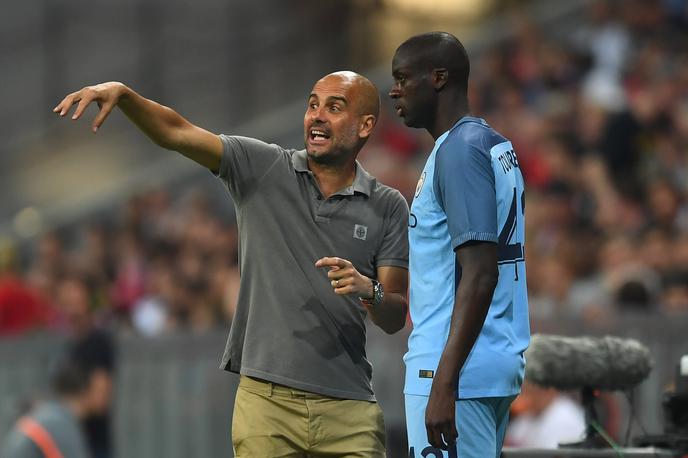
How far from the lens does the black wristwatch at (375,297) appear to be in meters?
5.26

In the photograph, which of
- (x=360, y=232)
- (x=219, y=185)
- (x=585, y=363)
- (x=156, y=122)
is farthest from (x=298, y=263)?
(x=219, y=185)

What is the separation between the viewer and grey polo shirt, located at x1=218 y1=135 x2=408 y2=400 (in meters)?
5.45

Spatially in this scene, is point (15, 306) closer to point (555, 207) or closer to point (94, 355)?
point (94, 355)

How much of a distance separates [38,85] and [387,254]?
14539mm

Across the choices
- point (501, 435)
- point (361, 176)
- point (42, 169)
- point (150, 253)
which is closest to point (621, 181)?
point (150, 253)

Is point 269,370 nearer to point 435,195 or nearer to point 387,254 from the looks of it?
point 387,254

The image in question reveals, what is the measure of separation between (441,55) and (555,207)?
793 cm

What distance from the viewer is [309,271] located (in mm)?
5508

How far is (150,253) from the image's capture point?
51.4 feet

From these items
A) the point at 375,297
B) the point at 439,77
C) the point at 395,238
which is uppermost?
the point at 439,77

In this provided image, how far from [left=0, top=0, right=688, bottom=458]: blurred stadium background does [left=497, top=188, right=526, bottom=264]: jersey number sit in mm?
1798

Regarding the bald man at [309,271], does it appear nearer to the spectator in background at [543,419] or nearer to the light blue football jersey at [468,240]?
the light blue football jersey at [468,240]

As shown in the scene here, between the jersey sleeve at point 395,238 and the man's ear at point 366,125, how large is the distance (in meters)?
0.30

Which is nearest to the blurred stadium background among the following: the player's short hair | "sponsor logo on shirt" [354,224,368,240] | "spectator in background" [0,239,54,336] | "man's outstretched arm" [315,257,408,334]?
A: "spectator in background" [0,239,54,336]
